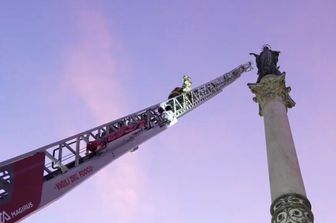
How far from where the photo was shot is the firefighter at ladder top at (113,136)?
91.9ft

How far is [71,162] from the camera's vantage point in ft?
86.3

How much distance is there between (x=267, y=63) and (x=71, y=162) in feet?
35.4

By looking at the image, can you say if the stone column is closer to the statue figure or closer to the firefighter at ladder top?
the statue figure

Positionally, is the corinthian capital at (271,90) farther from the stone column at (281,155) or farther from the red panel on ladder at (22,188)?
the red panel on ladder at (22,188)

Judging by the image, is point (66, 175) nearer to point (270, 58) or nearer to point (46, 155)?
point (46, 155)

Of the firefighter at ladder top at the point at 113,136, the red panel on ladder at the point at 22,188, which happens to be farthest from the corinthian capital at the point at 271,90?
the red panel on ladder at the point at 22,188

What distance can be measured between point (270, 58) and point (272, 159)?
8197 millimetres

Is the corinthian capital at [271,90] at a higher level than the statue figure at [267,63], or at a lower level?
lower

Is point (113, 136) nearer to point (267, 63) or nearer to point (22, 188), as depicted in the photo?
point (267, 63)

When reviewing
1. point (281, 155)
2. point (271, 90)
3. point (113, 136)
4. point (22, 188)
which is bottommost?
point (22, 188)

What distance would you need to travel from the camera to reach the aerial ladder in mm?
20312

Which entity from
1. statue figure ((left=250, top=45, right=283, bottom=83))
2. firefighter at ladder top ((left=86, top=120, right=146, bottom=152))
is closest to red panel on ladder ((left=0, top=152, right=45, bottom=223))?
firefighter at ladder top ((left=86, top=120, right=146, bottom=152))

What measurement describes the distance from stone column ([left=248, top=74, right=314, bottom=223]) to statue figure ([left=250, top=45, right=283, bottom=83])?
779 mm

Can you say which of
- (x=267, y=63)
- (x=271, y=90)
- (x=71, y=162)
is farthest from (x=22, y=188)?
(x=267, y=63)
